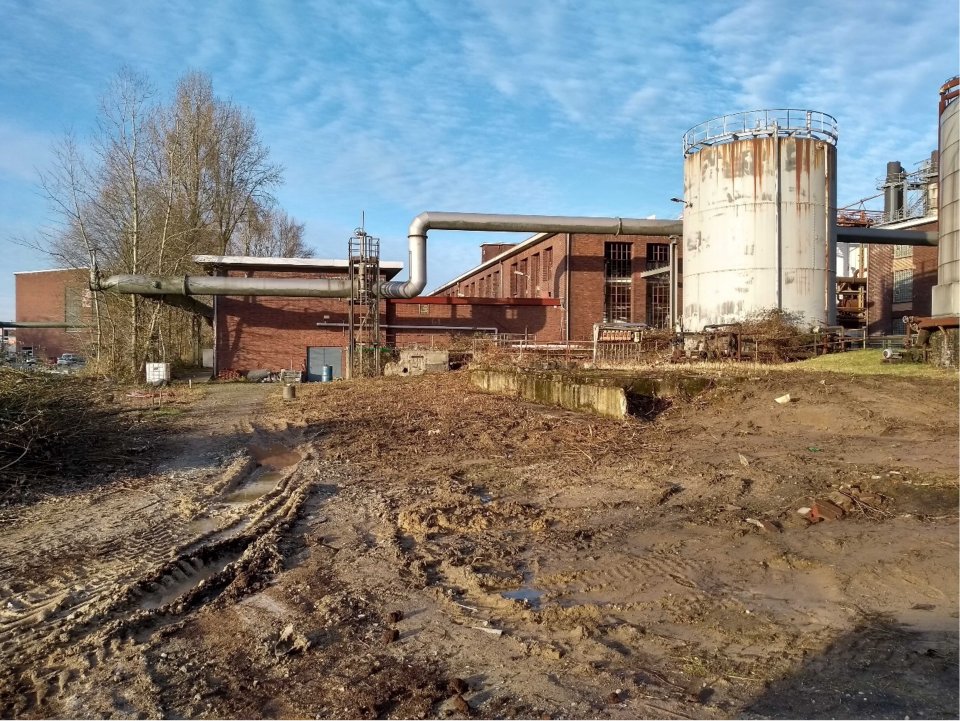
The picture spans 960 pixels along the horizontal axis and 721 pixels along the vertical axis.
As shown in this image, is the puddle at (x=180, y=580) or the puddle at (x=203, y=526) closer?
the puddle at (x=180, y=580)

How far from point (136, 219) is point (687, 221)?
22.6 metres

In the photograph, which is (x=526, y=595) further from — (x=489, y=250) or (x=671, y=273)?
(x=489, y=250)

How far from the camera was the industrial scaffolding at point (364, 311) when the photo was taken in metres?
28.2

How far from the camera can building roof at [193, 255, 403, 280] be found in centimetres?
3034

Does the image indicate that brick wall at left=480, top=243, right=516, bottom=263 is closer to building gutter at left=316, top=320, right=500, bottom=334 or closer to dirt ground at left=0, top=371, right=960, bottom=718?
building gutter at left=316, top=320, right=500, bottom=334

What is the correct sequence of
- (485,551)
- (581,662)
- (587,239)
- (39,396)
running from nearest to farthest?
(581,662) → (485,551) → (39,396) → (587,239)

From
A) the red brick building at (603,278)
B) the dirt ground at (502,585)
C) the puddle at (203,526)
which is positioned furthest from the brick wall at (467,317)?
the puddle at (203,526)

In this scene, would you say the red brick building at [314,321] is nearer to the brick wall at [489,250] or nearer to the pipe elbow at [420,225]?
the pipe elbow at [420,225]

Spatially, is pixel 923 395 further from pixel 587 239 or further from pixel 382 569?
pixel 587 239

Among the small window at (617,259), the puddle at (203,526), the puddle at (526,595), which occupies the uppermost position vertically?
the small window at (617,259)

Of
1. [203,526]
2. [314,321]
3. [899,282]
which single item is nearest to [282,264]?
[314,321]

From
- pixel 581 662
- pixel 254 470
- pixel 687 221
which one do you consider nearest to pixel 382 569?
pixel 581 662

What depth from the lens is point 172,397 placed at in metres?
20.2

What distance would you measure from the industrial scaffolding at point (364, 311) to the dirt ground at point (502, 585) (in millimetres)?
18252
